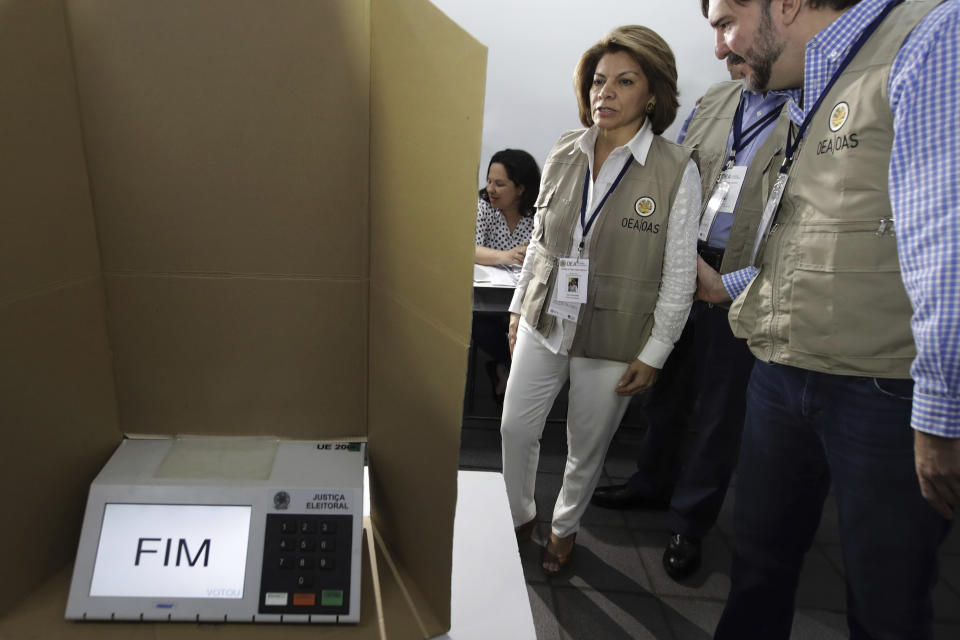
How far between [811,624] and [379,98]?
1.77m

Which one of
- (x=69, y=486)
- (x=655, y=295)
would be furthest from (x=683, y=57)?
(x=69, y=486)

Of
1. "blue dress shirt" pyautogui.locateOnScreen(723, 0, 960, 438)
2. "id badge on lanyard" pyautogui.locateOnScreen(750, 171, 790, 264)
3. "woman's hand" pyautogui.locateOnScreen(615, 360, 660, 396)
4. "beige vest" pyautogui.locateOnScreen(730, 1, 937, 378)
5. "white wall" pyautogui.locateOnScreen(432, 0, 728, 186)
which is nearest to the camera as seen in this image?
"blue dress shirt" pyautogui.locateOnScreen(723, 0, 960, 438)

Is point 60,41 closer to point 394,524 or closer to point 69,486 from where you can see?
point 69,486

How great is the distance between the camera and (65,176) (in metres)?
0.53

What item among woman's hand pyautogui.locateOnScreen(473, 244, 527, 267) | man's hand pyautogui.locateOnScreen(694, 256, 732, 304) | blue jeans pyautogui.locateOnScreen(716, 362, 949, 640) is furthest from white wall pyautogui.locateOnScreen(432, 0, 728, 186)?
blue jeans pyautogui.locateOnScreen(716, 362, 949, 640)

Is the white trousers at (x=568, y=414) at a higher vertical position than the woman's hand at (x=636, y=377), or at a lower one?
lower

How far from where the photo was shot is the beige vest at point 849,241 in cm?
79

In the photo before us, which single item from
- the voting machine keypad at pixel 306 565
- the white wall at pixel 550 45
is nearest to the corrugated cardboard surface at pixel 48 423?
the voting machine keypad at pixel 306 565

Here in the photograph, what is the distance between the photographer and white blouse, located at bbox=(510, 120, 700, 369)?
54.1 inches

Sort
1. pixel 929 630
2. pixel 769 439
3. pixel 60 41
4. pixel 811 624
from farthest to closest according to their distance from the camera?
pixel 811 624 < pixel 769 439 < pixel 929 630 < pixel 60 41

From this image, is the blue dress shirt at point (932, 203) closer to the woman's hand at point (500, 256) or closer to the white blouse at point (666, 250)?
the white blouse at point (666, 250)

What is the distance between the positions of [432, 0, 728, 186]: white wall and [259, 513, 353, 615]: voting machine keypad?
274 centimetres

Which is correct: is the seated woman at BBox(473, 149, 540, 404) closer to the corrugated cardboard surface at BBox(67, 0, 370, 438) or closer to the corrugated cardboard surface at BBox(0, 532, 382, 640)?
the corrugated cardboard surface at BBox(67, 0, 370, 438)

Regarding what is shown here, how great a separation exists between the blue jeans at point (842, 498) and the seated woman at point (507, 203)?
5.65 feet
